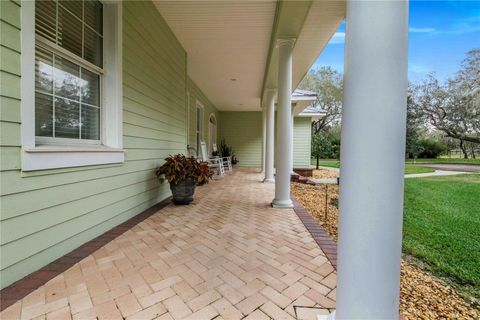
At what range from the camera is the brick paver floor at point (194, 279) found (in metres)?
1.29

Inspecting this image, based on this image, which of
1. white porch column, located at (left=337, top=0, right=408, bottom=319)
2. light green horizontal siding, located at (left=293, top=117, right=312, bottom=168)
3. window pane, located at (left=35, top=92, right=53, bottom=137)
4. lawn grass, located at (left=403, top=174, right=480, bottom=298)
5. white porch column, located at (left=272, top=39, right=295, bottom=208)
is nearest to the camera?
white porch column, located at (left=337, top=0, right=408, bottom=319)

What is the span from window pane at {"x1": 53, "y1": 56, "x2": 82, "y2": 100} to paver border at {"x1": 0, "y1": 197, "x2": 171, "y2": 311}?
1.31 m

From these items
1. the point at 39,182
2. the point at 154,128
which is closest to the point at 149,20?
the point at 154,128

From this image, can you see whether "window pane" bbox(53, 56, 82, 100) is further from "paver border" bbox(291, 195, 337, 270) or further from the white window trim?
"paver border" bbox(291, 195, 337, 270)

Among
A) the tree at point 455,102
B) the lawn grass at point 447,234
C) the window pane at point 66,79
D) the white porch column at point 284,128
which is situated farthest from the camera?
the tree at point 455,102

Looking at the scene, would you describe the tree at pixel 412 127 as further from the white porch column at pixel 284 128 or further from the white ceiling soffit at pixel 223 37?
the white porch column at pixel 284 128

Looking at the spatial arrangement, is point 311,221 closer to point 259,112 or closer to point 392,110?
point 392,110

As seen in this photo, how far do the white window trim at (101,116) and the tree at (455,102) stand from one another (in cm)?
2099

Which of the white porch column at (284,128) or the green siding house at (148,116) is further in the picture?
the white porch column at (284,128)

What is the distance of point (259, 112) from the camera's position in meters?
11.8

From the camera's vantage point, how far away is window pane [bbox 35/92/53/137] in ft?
5.68

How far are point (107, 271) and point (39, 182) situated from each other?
783 mm

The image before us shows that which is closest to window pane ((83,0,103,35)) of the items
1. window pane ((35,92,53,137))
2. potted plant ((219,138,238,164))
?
window pane ((35,92,53,137))

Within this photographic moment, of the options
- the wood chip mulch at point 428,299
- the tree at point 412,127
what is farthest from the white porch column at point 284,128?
the tree at point 412,127
